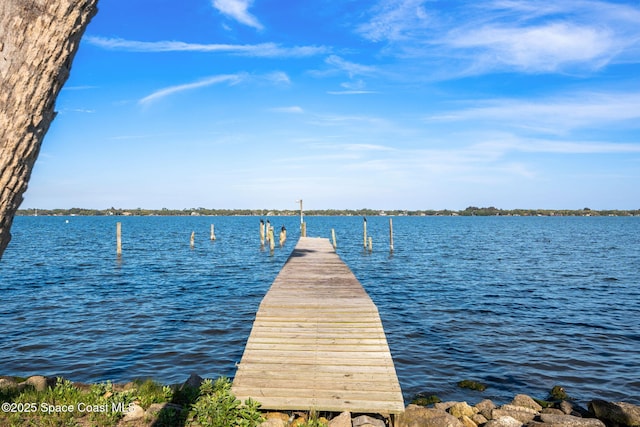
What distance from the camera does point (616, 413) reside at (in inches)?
294

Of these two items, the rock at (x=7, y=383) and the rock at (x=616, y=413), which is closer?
the rock at (x=7, y=383)

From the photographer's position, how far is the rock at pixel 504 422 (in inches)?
269

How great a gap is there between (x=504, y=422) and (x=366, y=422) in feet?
8.12

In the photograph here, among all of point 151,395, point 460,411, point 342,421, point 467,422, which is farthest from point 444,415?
point 151,395

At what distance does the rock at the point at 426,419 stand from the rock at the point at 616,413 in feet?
9.36

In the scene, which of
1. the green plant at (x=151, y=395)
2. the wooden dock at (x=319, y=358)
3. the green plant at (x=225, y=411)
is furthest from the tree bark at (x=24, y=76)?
the green plant at (x=151, y=395)

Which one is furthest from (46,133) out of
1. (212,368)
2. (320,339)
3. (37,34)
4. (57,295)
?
(57,295)

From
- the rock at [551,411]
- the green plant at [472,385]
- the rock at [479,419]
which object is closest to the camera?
the rock at [479,419]

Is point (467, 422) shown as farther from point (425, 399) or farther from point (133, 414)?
point (133, 414)

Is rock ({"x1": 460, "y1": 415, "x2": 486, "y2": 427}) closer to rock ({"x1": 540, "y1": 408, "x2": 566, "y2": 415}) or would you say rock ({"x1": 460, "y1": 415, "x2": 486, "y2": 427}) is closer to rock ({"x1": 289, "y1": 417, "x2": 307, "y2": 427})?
rock ({"x1": 540, "y1": 408, "x2": 566, "y2": 415})

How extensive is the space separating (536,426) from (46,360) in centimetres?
1110

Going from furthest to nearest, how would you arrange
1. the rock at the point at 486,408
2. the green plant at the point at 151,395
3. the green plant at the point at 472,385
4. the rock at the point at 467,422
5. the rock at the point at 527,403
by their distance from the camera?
the green plant at the point at 472,385 < the rock at the point at 527,403 < the rock at the point at 486,408 < the rock at the point at 467,422 < the green plant at the point at 151,395

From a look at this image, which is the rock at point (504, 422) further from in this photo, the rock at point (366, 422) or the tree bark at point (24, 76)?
the tree bark at point (24, 76)

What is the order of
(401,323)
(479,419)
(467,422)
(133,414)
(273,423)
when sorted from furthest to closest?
(401,323) → (479,419) → (467,422) → (133,414) → (273,423)
